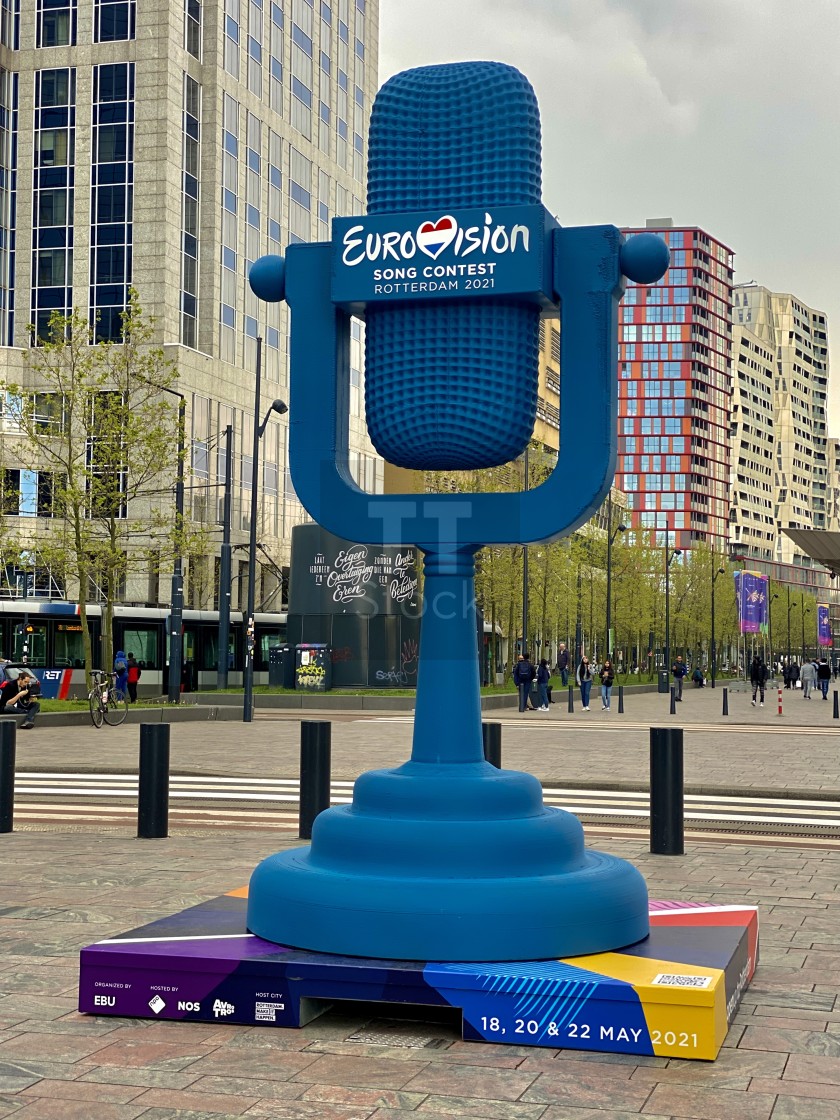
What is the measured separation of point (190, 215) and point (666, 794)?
202 feet

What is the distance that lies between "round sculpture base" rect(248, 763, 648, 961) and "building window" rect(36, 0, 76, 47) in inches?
2701

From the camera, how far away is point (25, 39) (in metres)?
67.9

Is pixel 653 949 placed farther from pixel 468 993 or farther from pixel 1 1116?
pixel 1 1116

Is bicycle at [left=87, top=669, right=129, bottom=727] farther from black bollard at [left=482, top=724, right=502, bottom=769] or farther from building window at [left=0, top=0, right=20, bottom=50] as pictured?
building window at [left=0, top=0, right=20, bottom=50]

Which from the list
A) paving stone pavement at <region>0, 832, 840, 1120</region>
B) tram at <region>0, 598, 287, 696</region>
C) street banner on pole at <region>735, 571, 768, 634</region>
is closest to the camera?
paving stone pavement at <region>0, 832, 840, 1120</region>

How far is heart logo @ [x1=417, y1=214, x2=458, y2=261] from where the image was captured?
21.7 ft

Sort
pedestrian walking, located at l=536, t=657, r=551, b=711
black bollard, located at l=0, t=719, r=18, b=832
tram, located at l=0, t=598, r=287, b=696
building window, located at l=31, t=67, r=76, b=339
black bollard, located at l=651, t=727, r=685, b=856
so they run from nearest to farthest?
black bollard, located at l=651, t=727, r=685, b=856
black bollard, located at l=0, t=719, r=18, b=832
tram, located at l=0, t=598, r=287, b=696
pedestrian walking, located at l=536, t=657, r=551, b=711
building window, located at l=31, t=67, r=76, b=339

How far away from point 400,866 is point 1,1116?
207 cm

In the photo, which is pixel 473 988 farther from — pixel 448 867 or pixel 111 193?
pixel 111 193

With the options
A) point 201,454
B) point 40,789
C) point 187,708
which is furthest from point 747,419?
point 40,789

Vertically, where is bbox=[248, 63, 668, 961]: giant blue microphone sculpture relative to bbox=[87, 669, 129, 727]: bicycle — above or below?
above

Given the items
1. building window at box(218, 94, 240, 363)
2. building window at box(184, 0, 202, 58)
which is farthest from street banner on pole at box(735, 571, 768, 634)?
building window at box(184, 0, 202, 58)

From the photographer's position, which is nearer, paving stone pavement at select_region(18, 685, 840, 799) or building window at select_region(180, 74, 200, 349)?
paving stone pavement at select_region(18, 685, 840, 799)

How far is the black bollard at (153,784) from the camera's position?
11.3 meters
